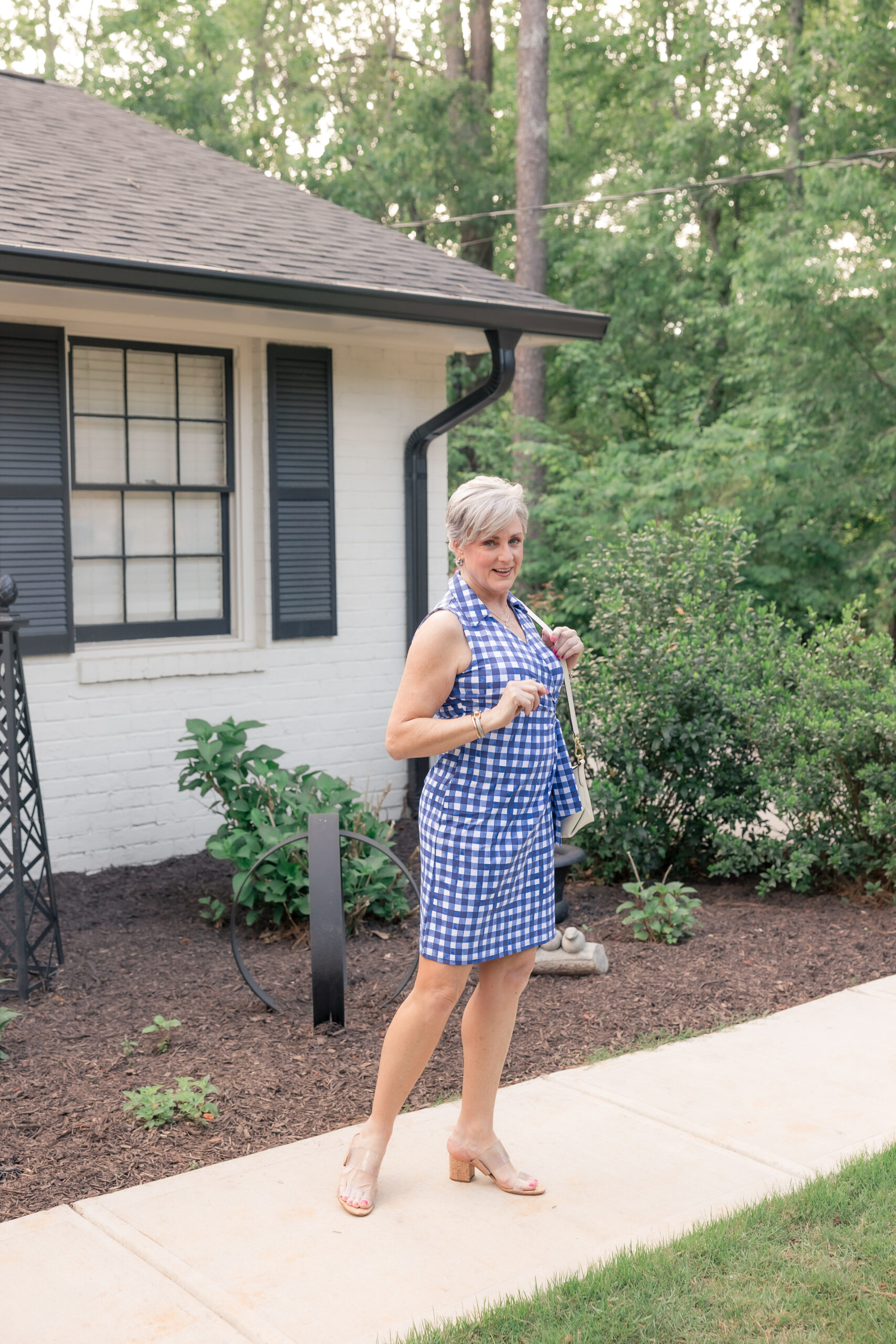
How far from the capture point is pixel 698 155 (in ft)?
53.1

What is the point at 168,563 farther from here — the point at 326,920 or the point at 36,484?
the point at 326,920

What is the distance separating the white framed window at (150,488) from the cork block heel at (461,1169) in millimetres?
4097

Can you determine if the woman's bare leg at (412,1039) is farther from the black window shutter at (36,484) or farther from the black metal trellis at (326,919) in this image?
the black window shutter at (36,484)

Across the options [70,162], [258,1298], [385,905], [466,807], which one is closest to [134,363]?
[70,162]

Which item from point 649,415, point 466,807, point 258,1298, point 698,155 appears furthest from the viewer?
point 649,415

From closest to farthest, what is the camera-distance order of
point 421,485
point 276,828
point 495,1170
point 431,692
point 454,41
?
point 431,692 → point 495,1170 → point 276,828 → point 421,485 → point 454,41

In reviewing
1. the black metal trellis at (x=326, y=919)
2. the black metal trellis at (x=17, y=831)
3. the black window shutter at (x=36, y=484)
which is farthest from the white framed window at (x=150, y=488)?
the black metal trellis at (x=326, y=919)

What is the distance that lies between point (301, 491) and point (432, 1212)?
15.6 ft

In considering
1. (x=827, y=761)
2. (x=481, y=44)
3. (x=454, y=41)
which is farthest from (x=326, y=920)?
(x=481, y=44)

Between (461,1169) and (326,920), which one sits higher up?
(326,920)

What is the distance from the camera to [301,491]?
7.13 m

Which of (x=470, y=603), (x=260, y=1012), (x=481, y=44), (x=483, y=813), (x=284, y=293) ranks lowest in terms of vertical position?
(x=260, y=1012)

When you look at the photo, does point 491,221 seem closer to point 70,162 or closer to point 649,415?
point 649,415

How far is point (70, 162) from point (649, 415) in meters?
12.1
